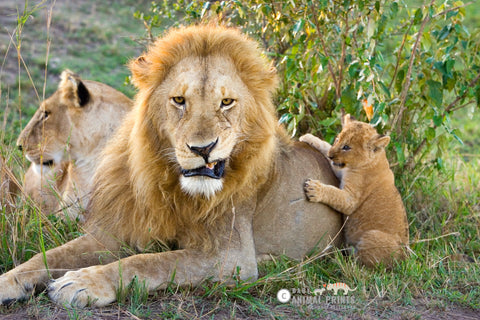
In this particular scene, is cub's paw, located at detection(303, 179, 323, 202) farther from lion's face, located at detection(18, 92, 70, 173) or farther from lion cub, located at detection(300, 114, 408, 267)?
lion's face, located at detection(18, 92, 70, 173)

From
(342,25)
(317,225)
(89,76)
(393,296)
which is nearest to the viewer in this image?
(393,296)

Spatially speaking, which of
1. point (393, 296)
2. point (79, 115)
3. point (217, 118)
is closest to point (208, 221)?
point (217, 118)

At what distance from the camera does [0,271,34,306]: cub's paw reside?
121 inches

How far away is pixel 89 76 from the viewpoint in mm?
8242

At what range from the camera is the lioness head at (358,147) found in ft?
13.5

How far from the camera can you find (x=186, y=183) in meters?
3.21

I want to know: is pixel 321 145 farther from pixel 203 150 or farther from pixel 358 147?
pixel 203 150

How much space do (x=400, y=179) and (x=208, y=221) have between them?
2197mm

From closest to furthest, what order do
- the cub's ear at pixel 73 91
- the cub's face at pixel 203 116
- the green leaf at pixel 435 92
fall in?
the cub's face at pixel 203 116 → the green leaf at pixel 435 92 → the cub's ear at pixel 73 91

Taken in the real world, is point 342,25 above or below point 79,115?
above

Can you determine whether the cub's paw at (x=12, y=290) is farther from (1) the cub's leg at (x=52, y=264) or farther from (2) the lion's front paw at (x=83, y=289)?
(2) the lion's front paw at (x=83, y=289)

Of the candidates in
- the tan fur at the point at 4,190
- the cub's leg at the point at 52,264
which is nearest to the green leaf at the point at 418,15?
the cub's leg at the point at 52,264

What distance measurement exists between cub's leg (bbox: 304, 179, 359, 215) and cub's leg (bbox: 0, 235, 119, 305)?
128 cm

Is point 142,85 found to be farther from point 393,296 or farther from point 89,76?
point 89,76
